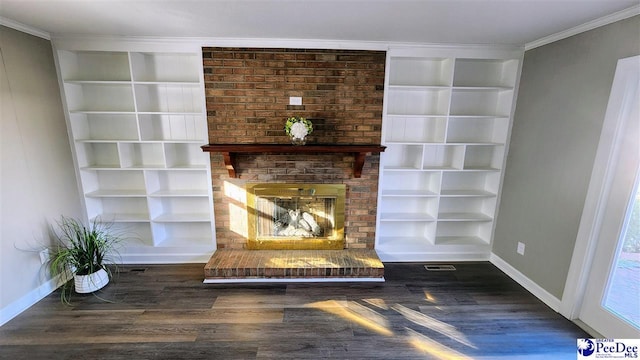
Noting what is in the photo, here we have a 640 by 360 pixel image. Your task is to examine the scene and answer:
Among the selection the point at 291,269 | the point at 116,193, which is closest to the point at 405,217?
the point at 291,269

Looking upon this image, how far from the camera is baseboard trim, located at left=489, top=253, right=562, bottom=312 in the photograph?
252 centimetres

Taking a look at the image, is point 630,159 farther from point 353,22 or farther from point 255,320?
point 255,320

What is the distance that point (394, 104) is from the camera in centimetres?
318

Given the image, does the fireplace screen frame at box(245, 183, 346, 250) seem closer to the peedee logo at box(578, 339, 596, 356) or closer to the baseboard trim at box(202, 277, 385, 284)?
the baseboard trim at box(202, 277, 385, 284)

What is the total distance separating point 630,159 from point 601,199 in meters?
0.33

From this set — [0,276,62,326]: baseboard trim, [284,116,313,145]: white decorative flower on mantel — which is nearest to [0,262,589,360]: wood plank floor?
[0,276,62,326]: baseboard trim

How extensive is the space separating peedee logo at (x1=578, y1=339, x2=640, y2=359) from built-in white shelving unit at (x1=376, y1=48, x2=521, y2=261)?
4.43 feet

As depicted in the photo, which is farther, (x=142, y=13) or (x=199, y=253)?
(x=199, y=253)

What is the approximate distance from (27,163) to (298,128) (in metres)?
2.31

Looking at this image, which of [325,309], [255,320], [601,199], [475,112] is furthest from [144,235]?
[601,199]

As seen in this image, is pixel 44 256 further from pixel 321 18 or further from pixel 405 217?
pixel 405 217

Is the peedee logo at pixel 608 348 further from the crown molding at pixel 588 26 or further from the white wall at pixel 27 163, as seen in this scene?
the white wall at pixel 27 163

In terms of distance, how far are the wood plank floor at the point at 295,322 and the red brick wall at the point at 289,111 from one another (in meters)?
0.89

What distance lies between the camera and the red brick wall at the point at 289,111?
2.87 metres
